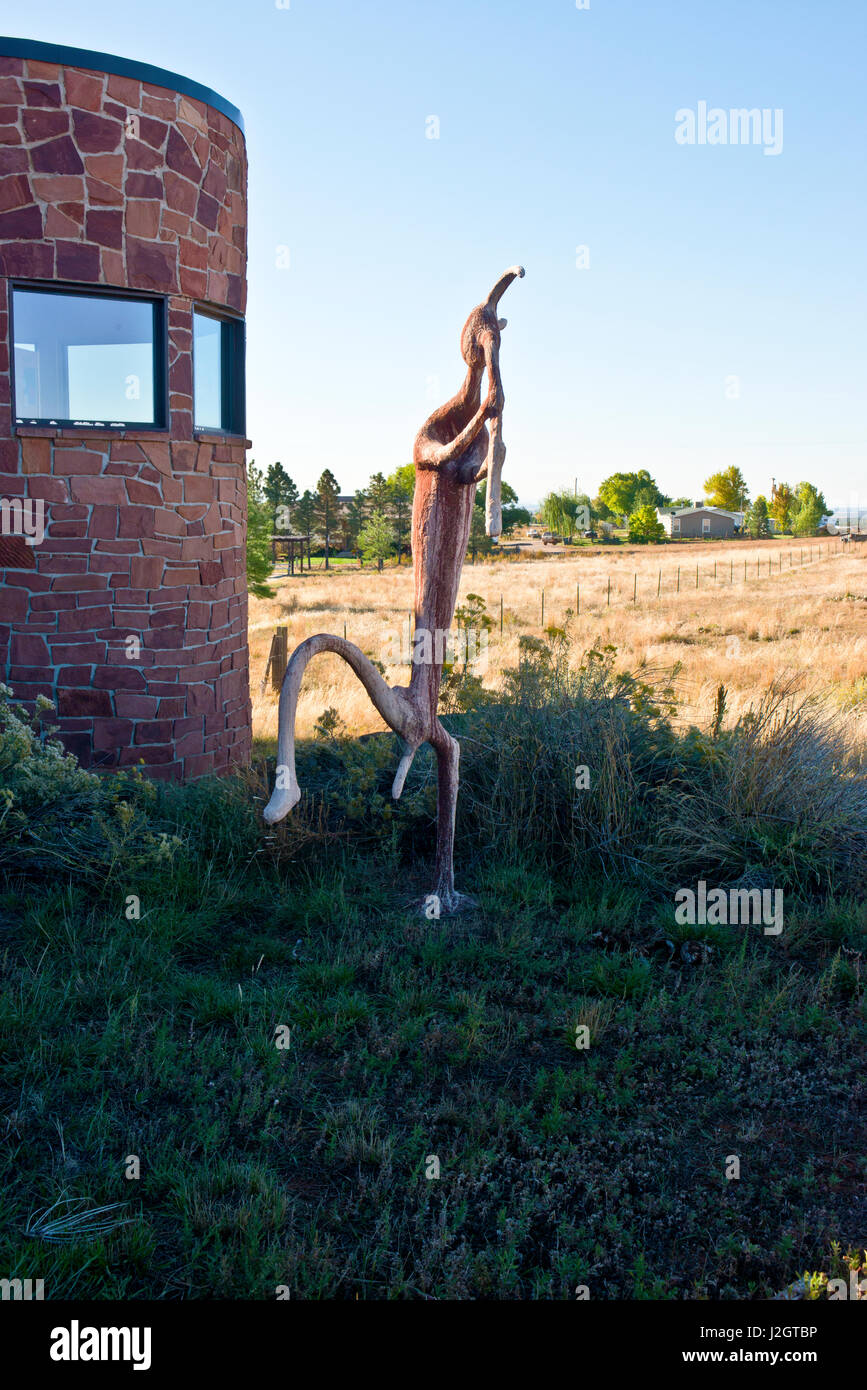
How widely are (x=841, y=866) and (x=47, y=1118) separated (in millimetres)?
4508

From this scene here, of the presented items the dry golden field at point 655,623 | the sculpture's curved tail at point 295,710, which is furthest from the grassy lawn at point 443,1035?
the dry golden field at point 655,623

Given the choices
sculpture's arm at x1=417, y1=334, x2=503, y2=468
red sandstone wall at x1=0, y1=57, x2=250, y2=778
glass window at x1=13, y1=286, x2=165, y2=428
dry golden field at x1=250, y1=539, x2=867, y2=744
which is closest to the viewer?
sculpture's arm at x1=417, y1=334, x2=503, y2=468

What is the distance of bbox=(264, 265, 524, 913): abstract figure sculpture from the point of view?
Answer: 4242 mm

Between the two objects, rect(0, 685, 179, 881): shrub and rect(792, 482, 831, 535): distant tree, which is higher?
rect(792, 482, 831, 535): distant tree

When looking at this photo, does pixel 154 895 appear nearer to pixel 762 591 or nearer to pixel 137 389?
pixel 137 389

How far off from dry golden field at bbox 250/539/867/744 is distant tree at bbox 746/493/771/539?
47.6m

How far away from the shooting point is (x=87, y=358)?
746cm

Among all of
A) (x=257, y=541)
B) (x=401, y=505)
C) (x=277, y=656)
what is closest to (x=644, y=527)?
(x=401, y=505)

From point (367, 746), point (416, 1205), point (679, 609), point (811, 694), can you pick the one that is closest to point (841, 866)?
point (811, 694)

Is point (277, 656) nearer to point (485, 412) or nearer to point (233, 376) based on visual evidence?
point (233, 376)

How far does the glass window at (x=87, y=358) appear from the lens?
7.27 meters

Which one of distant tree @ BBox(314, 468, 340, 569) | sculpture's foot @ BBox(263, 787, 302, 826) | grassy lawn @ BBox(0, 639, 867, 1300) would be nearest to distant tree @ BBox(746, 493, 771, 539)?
distant tree @ BBox(314, 468, 340, 569)

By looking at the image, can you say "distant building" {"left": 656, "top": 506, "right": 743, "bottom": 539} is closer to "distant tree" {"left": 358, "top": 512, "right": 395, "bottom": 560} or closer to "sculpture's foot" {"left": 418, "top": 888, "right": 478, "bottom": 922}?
"distant tree" {"left": 358, "top": 512, "right": 395, "bottom": 560}

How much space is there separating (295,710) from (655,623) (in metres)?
18.1
